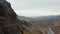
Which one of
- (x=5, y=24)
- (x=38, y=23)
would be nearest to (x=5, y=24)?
Result: (x=5, y=24)

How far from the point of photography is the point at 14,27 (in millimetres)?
30625

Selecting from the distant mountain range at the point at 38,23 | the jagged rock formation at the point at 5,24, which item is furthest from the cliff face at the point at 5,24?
the distant mountain range at the point at 38,23

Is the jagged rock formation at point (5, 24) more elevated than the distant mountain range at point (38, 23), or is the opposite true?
the jagged rock formation at point (5, 24)

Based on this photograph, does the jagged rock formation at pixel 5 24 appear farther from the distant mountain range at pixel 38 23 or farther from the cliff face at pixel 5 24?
the distant mountain range at pixel 38 23

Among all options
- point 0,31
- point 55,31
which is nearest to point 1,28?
point 0,31

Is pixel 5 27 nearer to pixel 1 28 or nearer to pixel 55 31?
pixel 1 28

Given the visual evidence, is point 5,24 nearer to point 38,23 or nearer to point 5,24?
point 5,24

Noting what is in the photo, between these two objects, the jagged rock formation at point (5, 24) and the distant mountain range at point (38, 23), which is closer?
the jagged rock formation at point (5, 24)

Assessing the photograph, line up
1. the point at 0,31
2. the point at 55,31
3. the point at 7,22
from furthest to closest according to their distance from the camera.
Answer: the point at 55,31 < the point at 7,22 < the point at 0,31

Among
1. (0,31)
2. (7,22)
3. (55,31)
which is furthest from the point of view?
(55,31)

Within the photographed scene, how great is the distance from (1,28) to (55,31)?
177ft

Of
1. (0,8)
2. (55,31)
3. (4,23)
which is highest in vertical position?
(0,8)

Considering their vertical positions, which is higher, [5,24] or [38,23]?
[5,24]

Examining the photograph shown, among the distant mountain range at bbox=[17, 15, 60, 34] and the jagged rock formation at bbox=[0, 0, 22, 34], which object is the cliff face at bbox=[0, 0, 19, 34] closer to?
the jagged rock formation at bbox=[0, 0, 22, 34]
